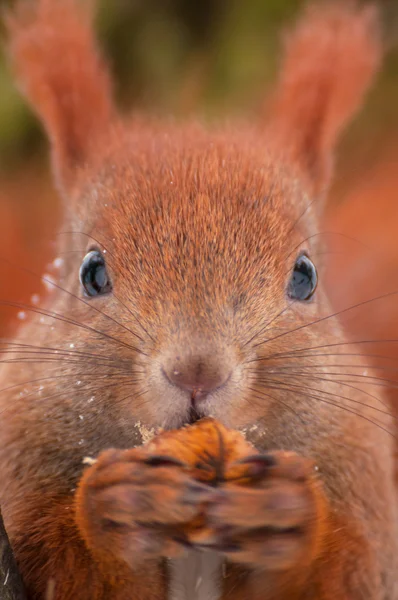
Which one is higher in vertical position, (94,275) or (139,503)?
(94,275)

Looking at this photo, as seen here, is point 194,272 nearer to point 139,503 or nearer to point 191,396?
point 191,396

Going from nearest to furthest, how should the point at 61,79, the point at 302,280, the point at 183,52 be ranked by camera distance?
1. the point at 302,280
2. the point at 61,79
3. the point at 183,52

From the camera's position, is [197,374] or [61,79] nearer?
[197,374]

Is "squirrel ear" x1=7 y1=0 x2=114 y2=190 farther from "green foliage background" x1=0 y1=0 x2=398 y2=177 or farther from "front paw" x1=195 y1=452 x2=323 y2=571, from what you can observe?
"green foliage background" x1=0 y1=0 x2=398 y2=177

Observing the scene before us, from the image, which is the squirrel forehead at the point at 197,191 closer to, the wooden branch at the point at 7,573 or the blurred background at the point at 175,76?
the wooden branch at the point at 7,573

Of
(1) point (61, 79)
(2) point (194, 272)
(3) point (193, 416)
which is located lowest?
(3) point (193, 416)

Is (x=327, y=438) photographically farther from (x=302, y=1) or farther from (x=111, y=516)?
(x=302, y=1)

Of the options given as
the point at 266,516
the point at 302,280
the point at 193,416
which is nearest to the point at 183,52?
the point at 302,280
